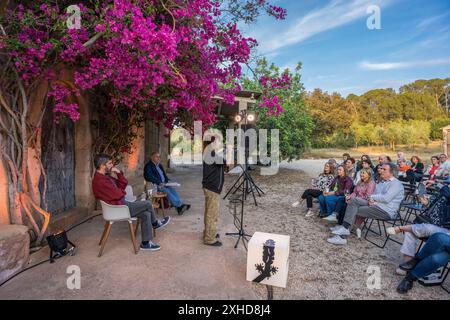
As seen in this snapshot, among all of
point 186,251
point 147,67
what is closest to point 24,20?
point 147,67

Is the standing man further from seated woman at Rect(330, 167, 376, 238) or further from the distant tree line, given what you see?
the distant tree line

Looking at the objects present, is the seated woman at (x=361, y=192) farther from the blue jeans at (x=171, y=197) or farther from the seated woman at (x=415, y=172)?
the seated woman at (x=415, y=172)

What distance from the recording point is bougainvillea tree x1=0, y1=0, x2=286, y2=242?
287 centimetres

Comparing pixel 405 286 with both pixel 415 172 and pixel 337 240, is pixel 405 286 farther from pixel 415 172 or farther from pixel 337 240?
pixel 415 172

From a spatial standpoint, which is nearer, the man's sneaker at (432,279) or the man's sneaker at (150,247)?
the man's sneaker at (432,279)

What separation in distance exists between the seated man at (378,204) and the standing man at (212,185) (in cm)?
188

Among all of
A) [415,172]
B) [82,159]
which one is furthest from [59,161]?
[415,172]

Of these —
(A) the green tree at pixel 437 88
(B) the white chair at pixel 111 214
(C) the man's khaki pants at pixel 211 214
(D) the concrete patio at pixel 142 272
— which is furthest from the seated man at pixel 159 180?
(A) the green tree at pixel 437 88

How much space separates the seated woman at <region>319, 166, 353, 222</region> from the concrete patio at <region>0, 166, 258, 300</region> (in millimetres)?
2213

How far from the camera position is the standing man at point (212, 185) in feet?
12.8

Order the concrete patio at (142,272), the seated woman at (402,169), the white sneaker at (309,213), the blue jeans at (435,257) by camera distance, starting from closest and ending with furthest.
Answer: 1. the concrete patio at (142,272)
2. the blue jeans at (435,257)
3. the white sneaker at (309,213)
4. the seated woman at (402,169)

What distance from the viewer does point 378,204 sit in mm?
4293

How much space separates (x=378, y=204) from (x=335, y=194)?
112 cm

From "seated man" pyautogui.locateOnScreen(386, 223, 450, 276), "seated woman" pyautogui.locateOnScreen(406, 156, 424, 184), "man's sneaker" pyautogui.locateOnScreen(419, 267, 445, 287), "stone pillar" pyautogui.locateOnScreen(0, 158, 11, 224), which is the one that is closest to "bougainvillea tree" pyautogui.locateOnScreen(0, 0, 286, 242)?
"stone pillar" pyautogui.locateOnScreen(0, 158, 11, 224)
